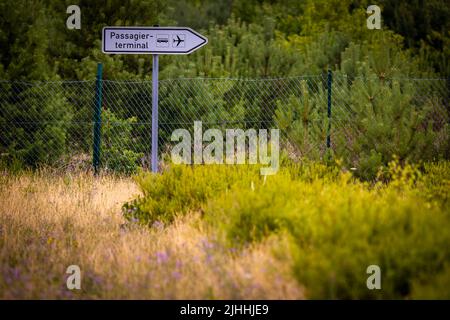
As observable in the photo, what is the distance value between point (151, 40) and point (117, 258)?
3386mm

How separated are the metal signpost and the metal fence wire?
6.09 ft

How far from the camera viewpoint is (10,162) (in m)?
9.81

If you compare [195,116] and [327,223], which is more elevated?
[327,223]

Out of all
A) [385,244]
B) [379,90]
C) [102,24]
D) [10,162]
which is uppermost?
[102,24]

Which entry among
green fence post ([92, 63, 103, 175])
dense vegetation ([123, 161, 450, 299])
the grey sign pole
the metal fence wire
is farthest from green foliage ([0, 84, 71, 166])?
dense vegetation ([123, 161, 450, 299])

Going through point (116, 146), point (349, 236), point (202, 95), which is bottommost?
point (116, 146)

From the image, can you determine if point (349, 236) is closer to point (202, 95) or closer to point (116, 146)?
point (116, 146)

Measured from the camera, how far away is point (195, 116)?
436 inches

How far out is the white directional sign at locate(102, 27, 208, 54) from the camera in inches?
294

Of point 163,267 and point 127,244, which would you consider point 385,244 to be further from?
point 127,244

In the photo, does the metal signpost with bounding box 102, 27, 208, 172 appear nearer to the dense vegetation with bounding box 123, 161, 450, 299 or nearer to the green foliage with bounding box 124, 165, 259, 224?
the green foliage with bounding box 124, 165, 259, 224

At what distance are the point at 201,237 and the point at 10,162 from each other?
5556mm

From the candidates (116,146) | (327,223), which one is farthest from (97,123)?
(327,223)
